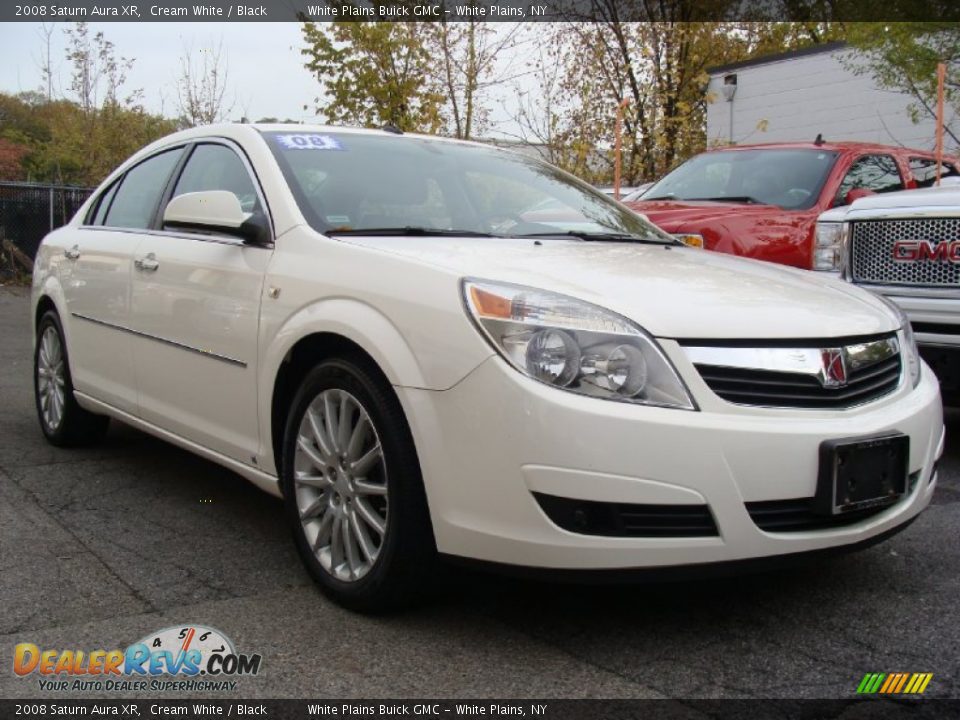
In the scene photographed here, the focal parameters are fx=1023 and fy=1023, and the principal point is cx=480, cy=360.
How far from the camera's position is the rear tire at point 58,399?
528 cm

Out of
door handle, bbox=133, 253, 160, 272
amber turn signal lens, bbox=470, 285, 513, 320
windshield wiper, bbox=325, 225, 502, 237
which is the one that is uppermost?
windshield wiper, bbox=325, 225, 502, 237

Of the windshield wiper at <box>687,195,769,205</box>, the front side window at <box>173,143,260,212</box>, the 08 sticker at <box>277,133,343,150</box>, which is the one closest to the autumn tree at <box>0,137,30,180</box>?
the windshield wiper at <box>687,195,769,205</box>

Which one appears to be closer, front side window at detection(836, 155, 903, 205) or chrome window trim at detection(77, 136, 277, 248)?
chrome window trim at detection(77, 136, 277, 248)

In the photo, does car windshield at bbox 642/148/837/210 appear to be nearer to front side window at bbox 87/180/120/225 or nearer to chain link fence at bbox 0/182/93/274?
front side window at bbox 87/180/120/225

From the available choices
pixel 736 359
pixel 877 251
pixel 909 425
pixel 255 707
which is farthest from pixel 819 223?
pixel 255 707

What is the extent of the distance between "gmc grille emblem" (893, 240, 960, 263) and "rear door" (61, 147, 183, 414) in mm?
3643

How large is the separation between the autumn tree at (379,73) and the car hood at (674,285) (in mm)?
13665

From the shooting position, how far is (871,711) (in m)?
2.47

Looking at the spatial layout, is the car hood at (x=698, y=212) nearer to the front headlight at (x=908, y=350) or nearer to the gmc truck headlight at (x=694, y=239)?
the gmc truck headlight at (x=694, y=239)

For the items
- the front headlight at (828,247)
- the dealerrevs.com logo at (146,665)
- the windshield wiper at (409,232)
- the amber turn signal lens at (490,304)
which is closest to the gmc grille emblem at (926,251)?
the front headlight at (828,247)

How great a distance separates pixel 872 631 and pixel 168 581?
221 centimetres

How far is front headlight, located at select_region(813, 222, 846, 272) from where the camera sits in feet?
18.8

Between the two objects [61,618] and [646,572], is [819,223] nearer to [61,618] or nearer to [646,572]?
[646,572]

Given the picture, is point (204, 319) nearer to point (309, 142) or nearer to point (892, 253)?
point (309, 142)
